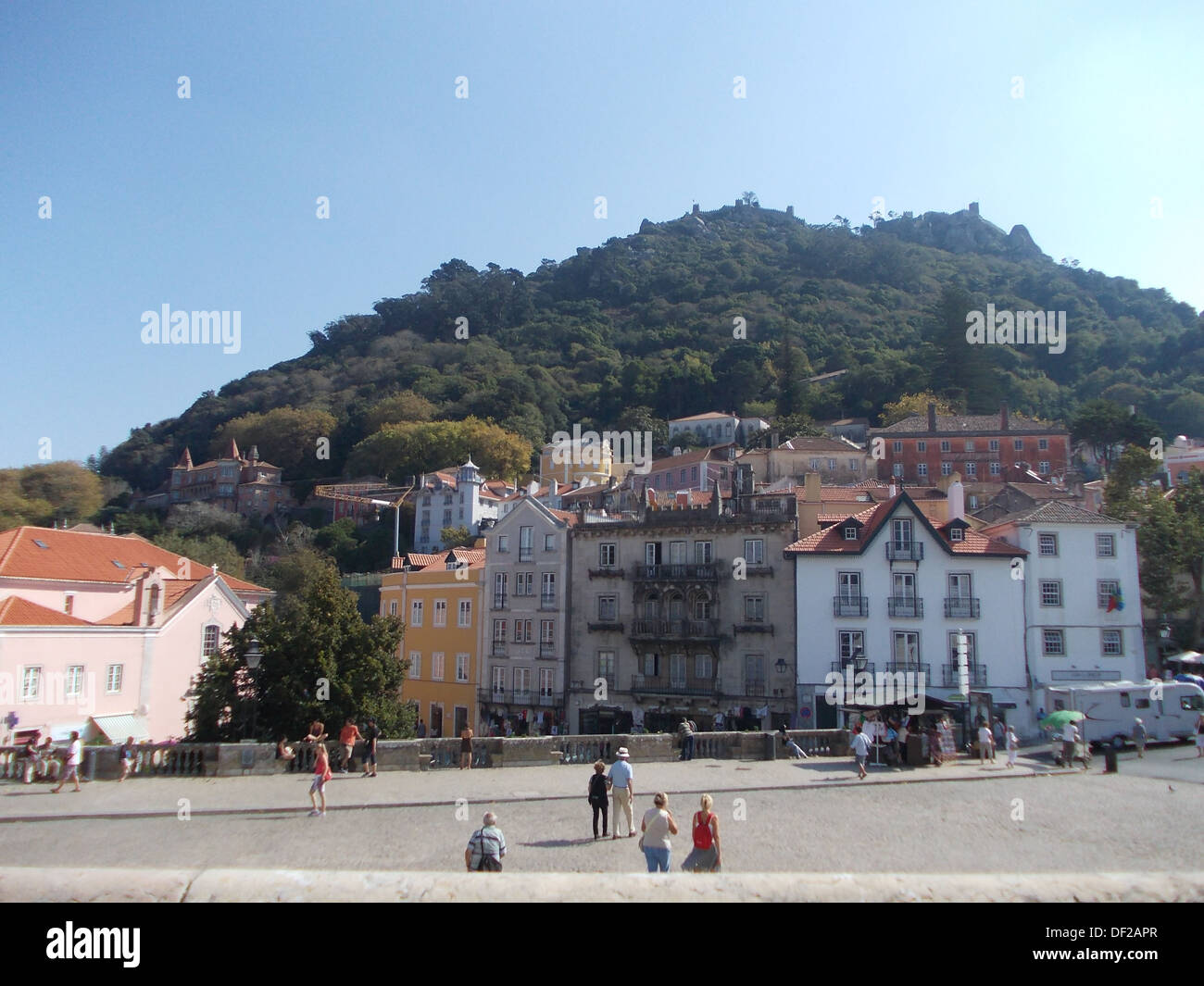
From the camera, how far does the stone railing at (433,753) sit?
20422 millimetres

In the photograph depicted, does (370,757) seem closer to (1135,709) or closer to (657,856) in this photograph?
(657,856)

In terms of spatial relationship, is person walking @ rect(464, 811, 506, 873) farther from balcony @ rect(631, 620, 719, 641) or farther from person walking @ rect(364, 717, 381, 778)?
balcony @ rect(631, 620, 719, 641)

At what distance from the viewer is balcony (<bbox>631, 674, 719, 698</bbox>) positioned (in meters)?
38.9

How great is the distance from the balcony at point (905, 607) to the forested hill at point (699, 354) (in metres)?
57.1

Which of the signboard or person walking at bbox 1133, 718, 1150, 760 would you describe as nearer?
person walking at bbox 1133, 718, 1150, 760

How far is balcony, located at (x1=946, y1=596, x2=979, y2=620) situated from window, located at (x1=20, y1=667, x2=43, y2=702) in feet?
111

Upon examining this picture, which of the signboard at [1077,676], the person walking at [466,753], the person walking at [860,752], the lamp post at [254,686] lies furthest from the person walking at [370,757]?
the signboard at [1077,676]

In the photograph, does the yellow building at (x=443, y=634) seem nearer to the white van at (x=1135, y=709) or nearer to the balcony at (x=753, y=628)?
the balcony at (x=753, y=628)

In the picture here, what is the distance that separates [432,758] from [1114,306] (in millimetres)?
171918

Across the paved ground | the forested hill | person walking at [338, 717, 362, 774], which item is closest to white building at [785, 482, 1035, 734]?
the paved ground
